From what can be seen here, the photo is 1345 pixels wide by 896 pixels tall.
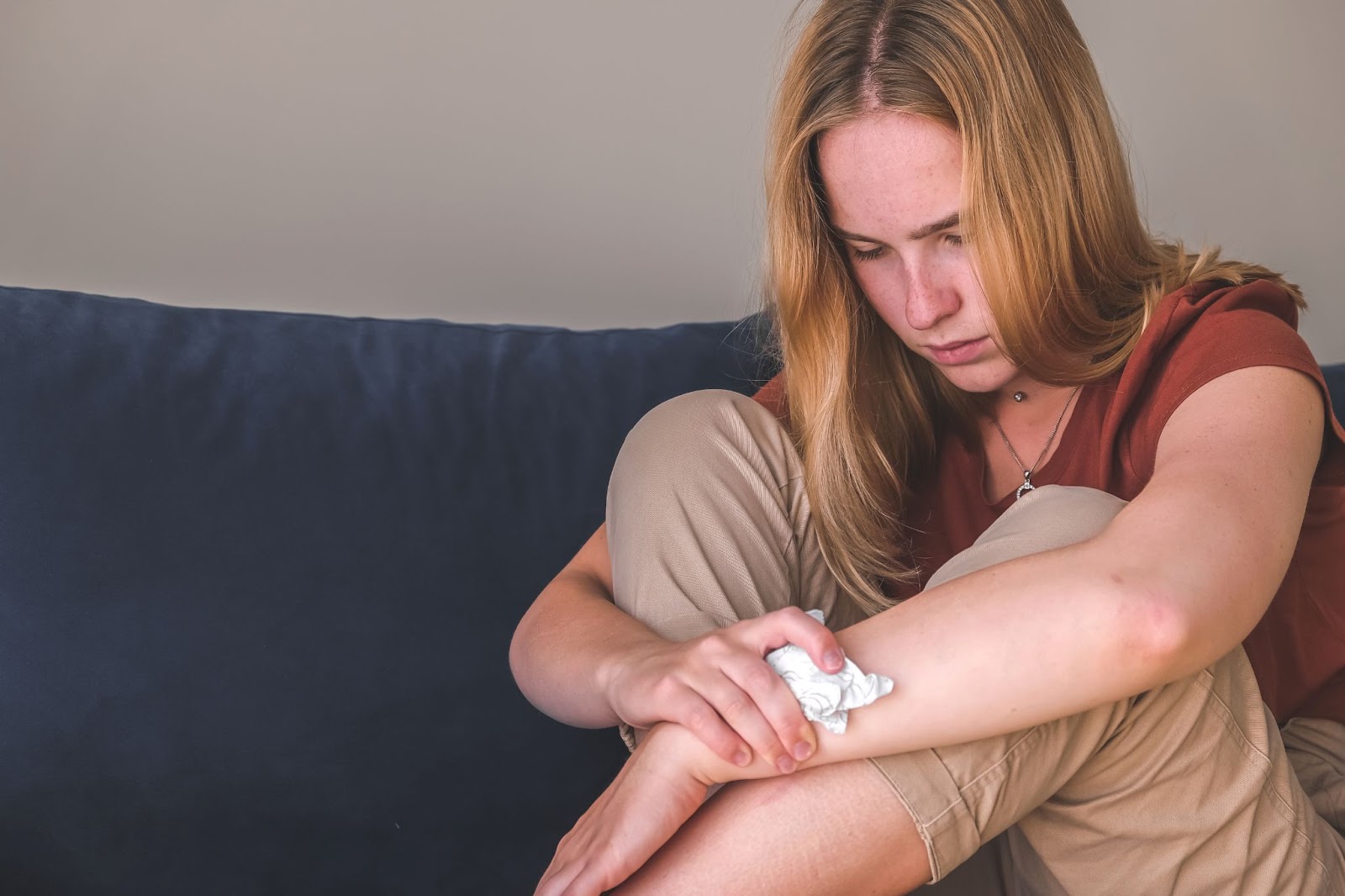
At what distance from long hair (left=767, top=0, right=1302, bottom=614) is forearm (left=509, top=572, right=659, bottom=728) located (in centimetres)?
26

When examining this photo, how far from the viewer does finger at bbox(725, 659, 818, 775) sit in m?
0.90

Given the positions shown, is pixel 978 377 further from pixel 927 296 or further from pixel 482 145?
pixel 482 145

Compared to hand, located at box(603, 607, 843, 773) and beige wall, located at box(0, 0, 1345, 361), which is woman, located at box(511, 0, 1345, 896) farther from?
beige wall, located at box(0, 0, 1345, 361)

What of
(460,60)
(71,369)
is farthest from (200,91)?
(71,369)

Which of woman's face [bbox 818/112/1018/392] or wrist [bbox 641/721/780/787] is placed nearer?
wrist [bbox 641/721/780/787]

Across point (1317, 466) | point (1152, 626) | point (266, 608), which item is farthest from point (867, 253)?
point (266, 608)

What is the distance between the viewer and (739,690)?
A: 3.09ft

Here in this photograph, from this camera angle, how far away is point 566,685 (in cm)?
120

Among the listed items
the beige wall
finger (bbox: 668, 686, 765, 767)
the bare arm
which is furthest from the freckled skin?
the beige wall

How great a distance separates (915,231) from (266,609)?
31.0 inches

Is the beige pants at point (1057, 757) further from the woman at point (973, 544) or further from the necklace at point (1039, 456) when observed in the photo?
the necklace at point (1039, 456)

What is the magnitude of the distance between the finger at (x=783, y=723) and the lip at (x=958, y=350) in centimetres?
53

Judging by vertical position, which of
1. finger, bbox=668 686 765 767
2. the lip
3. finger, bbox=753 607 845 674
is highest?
the lip

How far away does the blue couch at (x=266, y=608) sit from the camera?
1331mm
